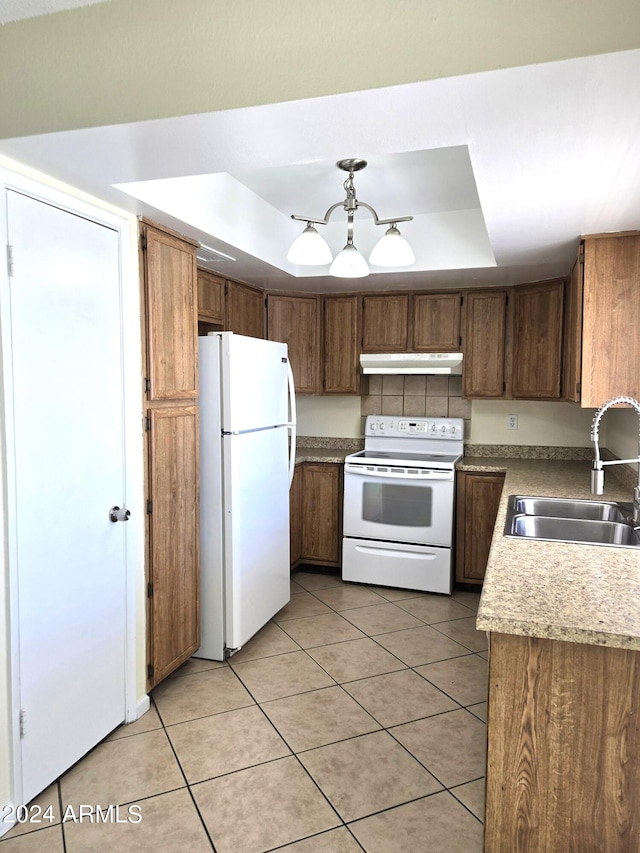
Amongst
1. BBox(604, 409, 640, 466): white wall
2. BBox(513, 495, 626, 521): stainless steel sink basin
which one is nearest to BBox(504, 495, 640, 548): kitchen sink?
BBox(513, 495, 626, 521): stainless steel sink basin

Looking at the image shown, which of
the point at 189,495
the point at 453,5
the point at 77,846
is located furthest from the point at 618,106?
the point at 77,846

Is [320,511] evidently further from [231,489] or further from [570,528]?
[570,528]

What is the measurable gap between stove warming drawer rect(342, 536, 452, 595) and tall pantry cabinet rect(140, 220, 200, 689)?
4.75 feet

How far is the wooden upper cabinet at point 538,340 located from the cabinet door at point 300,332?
140cm


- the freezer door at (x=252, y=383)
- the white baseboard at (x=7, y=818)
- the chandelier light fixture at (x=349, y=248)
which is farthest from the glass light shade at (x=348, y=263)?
the white baseboard at (x=7, y=818)

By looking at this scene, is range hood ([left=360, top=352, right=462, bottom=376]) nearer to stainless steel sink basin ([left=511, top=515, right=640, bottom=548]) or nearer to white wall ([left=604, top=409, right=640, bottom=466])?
white wall ([left=604, top=409, right=640, bottom=466])

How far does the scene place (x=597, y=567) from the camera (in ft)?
5.65

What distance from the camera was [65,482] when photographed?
2.02 meters

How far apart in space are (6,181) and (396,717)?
8.02 ft

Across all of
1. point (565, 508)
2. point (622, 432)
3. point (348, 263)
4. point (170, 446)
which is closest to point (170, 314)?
→ point (170, 446)

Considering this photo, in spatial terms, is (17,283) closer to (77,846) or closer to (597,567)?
(77,846)

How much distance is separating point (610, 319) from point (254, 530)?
2.00 m

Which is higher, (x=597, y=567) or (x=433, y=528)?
(x=597, y=567)

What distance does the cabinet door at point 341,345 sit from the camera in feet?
13.8
